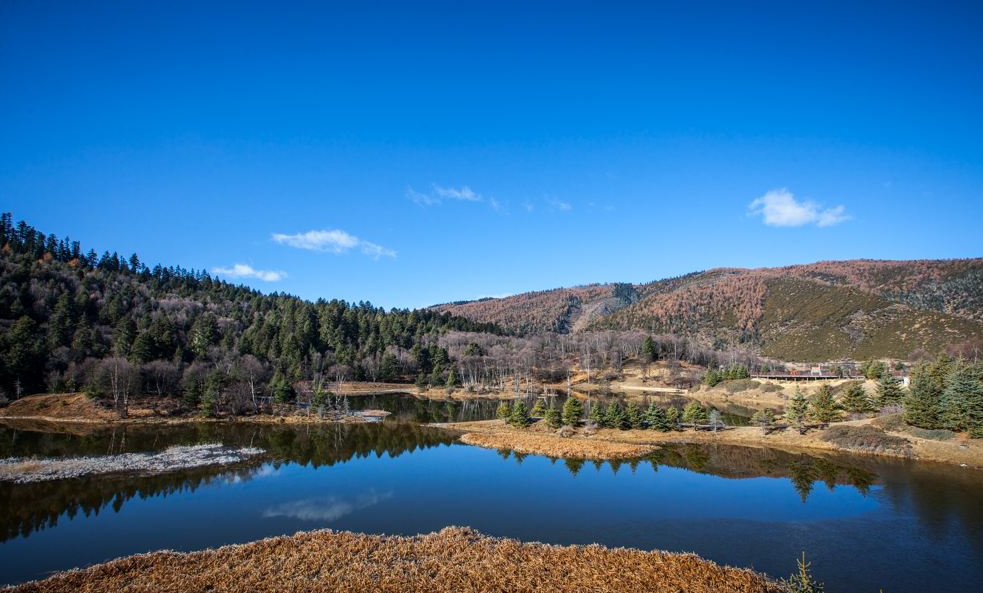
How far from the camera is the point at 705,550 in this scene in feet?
78.4

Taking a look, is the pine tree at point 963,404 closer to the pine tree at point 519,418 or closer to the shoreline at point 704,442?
the shoreline at point 704,442

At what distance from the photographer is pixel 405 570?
20797 millimetres

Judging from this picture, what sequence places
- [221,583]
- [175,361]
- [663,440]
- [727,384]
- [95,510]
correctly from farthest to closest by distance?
[727,384]
[175,361]
[663,440]
[95,510]
[221,583]

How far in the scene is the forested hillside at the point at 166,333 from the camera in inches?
3059

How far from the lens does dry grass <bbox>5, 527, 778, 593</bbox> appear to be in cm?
1925

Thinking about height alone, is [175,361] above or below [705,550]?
above

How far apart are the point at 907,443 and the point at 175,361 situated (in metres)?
103

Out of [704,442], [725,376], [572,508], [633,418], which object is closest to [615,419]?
[633,418]

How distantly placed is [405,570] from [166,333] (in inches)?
3687

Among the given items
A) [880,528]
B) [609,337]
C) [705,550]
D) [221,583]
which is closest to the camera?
[221,583]

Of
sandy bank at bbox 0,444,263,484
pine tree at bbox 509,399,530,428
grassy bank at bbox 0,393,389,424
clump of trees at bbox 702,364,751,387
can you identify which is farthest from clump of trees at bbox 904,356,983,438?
sandy bank at bbox 0,444,263,484

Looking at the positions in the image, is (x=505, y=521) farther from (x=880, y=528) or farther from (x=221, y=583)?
(x=880, y=528)

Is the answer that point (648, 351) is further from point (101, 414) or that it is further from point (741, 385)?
point (101, 414)

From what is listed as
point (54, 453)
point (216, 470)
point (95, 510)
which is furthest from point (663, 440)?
point (54, 453)
